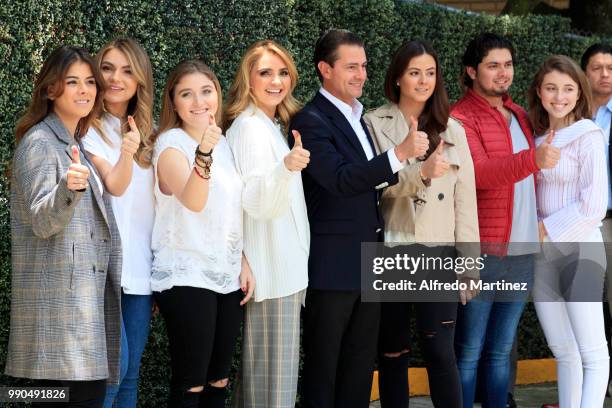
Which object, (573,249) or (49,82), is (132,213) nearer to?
(49,82)

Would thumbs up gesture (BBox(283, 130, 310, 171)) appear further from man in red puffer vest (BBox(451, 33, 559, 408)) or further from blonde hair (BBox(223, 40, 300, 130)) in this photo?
man in red puffer vest (BBox(451, 33, 559, 408))

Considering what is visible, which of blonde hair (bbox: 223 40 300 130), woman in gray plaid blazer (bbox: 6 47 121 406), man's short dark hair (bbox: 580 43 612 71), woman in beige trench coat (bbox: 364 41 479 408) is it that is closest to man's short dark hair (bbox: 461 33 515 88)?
woman in beige trench coat (bbox: 364 41 479 408)

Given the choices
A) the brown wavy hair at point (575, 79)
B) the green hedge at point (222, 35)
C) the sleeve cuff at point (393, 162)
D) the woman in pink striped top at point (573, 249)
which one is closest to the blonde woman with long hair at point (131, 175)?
the green hedge at point (222, 35)

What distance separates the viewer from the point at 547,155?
215 inches

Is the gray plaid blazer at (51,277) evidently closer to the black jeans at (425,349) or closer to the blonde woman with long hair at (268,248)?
the blonde woman with long hair at (268,248)

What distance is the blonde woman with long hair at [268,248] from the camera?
16.1 ft

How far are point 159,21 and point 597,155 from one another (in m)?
2.59

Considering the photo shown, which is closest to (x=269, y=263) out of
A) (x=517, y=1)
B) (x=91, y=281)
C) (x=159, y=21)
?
(x=91, y=281)

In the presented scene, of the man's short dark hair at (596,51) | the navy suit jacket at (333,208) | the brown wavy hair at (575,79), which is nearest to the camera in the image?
the navy suit jacket at (333,208)

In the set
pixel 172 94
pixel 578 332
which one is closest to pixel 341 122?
pixel 172 94

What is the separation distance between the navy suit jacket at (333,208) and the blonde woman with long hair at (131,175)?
2.69 ft

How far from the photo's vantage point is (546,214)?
232 inches

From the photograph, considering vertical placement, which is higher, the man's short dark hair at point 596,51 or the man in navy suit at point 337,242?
the man's short dark hair at point 596,51

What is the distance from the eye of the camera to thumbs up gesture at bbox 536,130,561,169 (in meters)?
5.45
